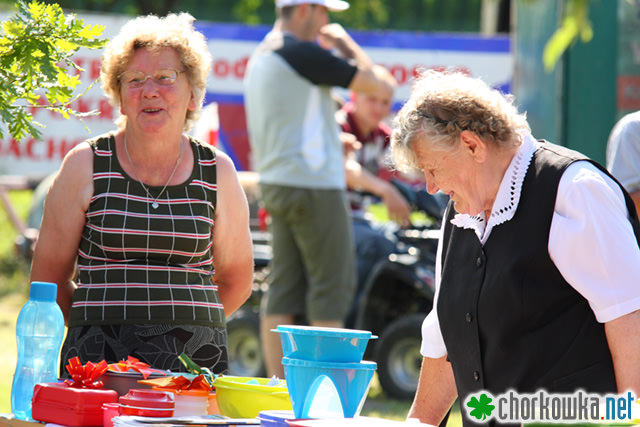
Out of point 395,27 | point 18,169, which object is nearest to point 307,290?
point 18,169

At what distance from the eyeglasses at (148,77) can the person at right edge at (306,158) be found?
2.18 meters

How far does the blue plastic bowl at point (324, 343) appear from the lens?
2.28 m

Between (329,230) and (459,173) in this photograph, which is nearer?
(459,173)

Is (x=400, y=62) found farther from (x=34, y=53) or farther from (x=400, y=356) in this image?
(x=34, y=53)

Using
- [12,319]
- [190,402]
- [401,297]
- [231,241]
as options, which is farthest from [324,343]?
[12,319]

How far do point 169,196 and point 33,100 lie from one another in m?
0.62

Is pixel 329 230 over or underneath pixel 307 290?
over

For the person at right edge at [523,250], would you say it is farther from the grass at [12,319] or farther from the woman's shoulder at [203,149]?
the grass at [12,319]

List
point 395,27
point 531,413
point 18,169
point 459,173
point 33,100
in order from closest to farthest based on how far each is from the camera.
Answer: point 531,413 → point 459,173 → point 33,100 → point 18,169 → point 395,27

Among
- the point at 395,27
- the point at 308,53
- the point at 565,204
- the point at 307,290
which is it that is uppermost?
the point at 395,27

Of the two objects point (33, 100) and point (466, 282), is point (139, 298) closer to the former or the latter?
point (33, 100)

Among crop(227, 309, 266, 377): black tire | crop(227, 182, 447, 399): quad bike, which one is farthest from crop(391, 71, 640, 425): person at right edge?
crop(227, 309, 266, 377): black tire

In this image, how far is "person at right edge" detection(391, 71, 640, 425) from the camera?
7.97 feet

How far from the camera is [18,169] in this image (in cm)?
1097
